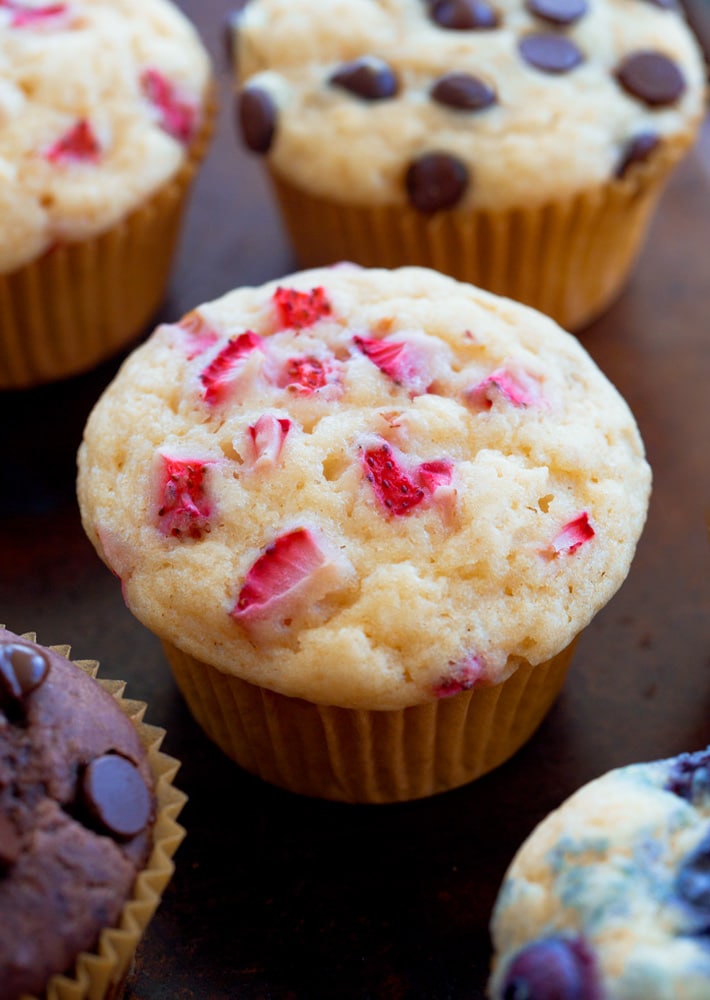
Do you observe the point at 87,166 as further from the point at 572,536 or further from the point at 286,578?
the point at 572,536

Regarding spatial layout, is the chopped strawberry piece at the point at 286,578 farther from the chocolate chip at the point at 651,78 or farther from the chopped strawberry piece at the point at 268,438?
the chocolate chip at the point at 651,78

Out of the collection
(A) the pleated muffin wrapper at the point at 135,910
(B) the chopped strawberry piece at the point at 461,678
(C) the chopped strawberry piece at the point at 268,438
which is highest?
(C) the chopped strawberry piece at the point at 268,438

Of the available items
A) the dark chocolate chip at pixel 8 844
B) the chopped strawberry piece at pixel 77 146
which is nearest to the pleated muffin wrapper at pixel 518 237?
the chopped strawberry piece at pixel 77 146

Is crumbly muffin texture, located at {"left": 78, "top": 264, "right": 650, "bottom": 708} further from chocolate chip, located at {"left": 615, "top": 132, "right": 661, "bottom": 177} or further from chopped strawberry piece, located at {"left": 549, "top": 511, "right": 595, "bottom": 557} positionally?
chocolate chip, located at {"left": 615, "top": 132, "right": 661, "bottom": 177}

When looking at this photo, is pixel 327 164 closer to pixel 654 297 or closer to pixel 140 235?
pixel 140 235

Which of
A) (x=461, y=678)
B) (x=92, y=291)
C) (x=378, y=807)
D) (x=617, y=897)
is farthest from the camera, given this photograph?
(x=92, y=291)

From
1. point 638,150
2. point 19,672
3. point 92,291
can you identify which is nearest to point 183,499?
point 19,672
